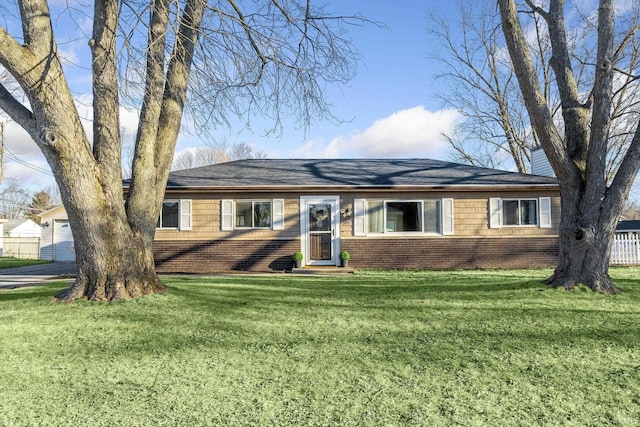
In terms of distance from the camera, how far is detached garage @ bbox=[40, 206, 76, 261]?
22.8 metres

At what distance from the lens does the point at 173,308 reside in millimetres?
5797

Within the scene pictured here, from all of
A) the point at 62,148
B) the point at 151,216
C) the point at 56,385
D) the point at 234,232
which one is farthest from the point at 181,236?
the point at 56,385

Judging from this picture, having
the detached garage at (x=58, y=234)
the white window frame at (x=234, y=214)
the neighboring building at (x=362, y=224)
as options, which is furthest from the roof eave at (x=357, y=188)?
the detached garage at (x=58, y=234)

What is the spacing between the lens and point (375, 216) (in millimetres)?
12945

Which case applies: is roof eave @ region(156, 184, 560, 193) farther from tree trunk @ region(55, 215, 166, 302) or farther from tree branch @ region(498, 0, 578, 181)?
tree trunk @ region(55, 215, 166, 302)

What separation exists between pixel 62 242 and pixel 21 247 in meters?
6.58

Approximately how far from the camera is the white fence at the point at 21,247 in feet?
88.3

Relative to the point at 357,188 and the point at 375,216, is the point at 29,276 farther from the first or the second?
the point at 375,216

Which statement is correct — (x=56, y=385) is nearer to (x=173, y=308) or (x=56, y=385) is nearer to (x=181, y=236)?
(x=173, y=308)

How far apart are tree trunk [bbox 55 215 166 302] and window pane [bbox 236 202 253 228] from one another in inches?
253

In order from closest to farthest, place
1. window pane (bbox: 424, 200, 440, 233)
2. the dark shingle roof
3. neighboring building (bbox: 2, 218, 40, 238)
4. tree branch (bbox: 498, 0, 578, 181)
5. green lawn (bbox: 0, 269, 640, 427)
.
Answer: green lawn (bbox: 0, 269, 640, 427) < tree branch (bbox: 498, 0, 578, 181) < the dark shingle roof < window pane (bbox: 424, 200, 440, 233) < neighboring building (bbox: 2, 218, 40, 238)

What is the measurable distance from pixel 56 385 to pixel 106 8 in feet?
17.7

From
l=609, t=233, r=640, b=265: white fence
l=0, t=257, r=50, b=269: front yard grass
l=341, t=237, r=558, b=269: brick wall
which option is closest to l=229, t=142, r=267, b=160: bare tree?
l=0, t=257, r=50, b=269: front yard grass

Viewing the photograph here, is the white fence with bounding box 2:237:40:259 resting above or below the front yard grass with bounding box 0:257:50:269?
above
